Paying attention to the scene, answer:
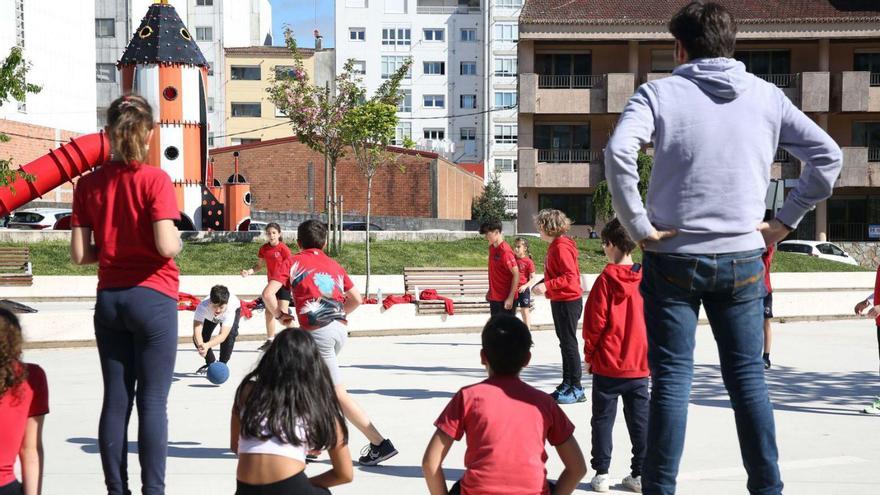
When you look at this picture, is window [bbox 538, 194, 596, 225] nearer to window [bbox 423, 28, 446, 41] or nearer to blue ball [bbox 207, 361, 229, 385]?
window [bbox 423, 28, 446, 41]

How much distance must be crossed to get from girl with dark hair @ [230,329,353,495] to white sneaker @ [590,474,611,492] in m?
2.39

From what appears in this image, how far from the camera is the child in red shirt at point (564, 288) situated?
27.4 ft

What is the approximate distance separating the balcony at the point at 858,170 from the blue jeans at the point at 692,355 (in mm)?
43730

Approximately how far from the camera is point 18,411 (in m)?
3.82

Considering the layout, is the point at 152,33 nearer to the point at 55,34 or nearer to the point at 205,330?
the point at 205,330

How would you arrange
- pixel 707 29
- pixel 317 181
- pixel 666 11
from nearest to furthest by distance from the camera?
pixel 707 29, pixel 666 11, pixel 317 181

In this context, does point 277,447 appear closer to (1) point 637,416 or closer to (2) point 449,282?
(1) point 637,416

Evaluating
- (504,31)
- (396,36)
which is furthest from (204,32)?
(504,31)

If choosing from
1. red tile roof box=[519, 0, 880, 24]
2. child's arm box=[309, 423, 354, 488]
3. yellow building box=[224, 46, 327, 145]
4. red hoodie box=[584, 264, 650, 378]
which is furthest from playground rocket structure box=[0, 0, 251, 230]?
yellow building box=[224, 46, 327, 145]

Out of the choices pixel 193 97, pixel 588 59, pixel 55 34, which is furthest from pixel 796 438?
pixel 55 34

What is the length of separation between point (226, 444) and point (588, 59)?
133ft

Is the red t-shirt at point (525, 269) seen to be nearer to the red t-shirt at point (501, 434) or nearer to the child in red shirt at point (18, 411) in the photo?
the red t-shirt at point (501, 434)

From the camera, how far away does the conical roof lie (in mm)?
30344

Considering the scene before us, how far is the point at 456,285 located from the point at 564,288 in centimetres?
1083
